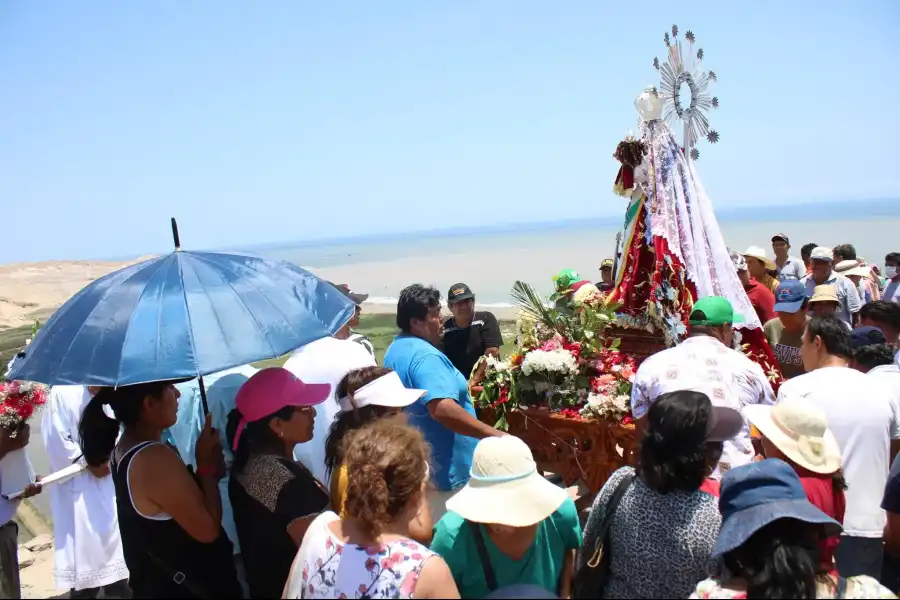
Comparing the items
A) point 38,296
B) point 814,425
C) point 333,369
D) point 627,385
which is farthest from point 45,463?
point 38,296

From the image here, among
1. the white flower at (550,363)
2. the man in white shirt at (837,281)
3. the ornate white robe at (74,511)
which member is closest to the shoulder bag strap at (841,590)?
the white flower at (550,363)

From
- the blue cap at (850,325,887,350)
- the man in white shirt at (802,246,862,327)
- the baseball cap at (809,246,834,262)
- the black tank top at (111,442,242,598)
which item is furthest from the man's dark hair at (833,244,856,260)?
the black tank top at (111,442,242,598)

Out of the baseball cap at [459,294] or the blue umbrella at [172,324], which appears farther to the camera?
the baseball cap at [459,294]

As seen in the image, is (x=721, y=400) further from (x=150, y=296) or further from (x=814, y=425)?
(x=150, y=296)

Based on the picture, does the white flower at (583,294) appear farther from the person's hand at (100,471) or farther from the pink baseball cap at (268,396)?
the person's hand at (100,471)

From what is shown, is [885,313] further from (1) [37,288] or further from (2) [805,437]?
(1) [37,288]

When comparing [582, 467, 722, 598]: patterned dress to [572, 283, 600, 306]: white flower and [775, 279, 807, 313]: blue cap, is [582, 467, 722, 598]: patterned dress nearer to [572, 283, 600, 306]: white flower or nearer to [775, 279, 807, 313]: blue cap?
[572, 283, 600, 306]: white flower

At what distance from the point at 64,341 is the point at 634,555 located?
235 centimetres

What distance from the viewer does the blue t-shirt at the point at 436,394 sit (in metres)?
3.64

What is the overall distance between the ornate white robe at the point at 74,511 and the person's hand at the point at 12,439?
22 cm

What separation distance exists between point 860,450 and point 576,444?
1.84m

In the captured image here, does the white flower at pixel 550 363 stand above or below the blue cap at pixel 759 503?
below

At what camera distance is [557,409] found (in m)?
4.79

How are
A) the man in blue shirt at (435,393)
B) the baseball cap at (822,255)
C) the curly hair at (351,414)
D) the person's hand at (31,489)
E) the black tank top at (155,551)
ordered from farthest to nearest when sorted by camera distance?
the baseball cap at (822,255) → the person's hand at (31,489) → the man in blue shirt at (435,393) → the curly hair at (351,414) → the black tank top at (155,551)
